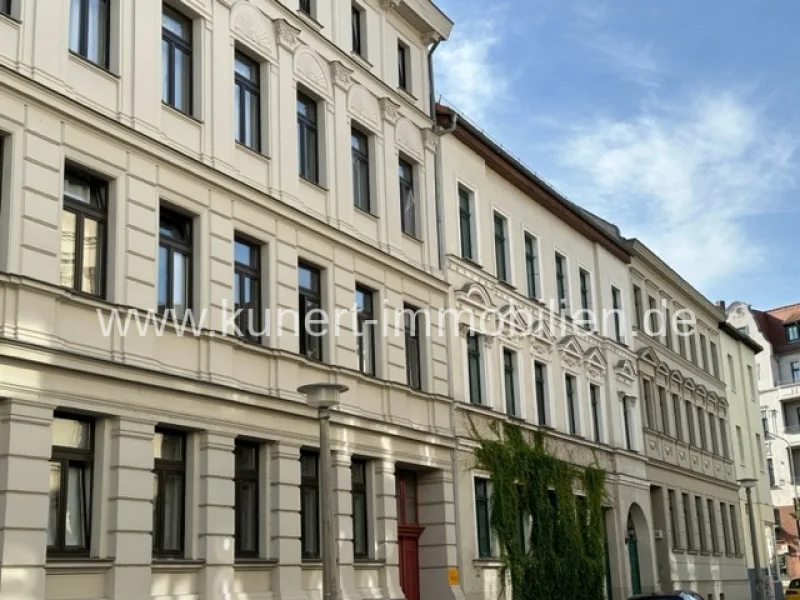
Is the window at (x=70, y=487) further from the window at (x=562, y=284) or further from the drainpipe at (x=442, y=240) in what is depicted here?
the window at (x=562, y=284)

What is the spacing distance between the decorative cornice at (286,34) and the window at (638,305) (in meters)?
23.1

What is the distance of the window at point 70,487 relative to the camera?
15797 millimetres

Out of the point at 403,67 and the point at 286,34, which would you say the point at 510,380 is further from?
the point at 286,34

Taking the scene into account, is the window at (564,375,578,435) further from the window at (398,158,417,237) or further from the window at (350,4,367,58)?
the window at (350,4,367,58)

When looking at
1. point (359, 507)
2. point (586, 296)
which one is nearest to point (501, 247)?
point (586, 296)

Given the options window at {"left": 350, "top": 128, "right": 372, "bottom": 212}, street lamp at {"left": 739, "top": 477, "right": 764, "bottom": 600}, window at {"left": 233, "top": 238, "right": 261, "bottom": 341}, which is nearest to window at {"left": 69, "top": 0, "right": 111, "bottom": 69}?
window at {"left": 233, "top": 238, "right": 261, "bottom": 341}

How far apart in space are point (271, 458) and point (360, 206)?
22.4 ft

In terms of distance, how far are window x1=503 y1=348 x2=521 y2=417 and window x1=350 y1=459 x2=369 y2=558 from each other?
7.62 metres

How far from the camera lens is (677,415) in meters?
45.7

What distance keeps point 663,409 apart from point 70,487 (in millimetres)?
31511

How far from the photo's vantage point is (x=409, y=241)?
2645 centimetres

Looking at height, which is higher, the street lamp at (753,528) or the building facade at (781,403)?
the building facade at (781,403)

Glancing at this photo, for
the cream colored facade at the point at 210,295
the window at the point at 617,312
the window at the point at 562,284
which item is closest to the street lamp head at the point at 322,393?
the cream colored facade at the point at 210,295

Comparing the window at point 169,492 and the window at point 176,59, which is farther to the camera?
the window at point 176,59
